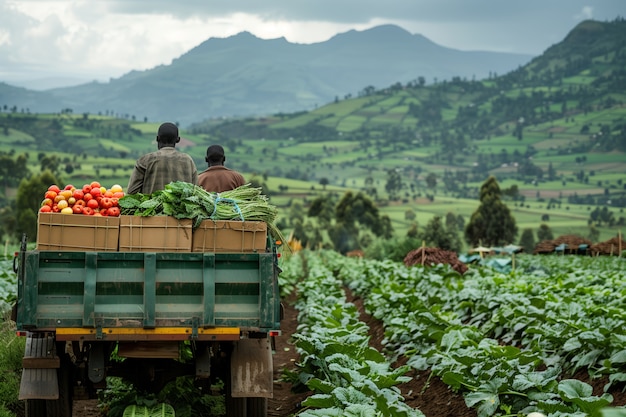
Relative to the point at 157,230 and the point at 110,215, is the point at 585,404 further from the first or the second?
the point at 110,215

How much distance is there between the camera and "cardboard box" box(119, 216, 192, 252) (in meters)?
8.70

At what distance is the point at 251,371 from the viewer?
30.4 feet

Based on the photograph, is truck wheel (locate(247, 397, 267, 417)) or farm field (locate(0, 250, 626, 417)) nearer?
farm field (locate(0, 250, 626, 417))

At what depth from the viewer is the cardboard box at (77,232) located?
8.62 metres

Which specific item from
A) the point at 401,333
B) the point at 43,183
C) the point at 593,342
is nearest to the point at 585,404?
the point at 593,342

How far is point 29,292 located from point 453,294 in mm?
10856

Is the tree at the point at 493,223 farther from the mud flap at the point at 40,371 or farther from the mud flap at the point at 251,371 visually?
the mud flap at the point at 40,371

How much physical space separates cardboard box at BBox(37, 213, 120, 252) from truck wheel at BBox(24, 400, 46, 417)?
158 centimetres

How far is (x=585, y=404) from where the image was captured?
737 centimetres

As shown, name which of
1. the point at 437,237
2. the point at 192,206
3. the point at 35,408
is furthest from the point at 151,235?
the point at 437,237

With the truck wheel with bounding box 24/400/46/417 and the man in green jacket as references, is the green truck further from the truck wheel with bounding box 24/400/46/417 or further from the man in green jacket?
the man in green jacket

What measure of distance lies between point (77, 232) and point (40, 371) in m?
1.44

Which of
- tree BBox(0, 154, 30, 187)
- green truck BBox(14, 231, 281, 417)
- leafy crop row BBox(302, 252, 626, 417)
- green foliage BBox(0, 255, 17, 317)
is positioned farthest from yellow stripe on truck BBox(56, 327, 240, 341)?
tree BBox(0, 154, 30, 187)

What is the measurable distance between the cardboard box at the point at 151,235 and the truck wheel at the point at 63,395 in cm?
141
